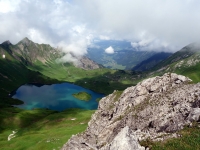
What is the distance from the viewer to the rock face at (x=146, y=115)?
3434cm

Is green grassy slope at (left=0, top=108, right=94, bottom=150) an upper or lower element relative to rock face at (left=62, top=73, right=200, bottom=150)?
lower

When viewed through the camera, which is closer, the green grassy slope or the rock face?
the rock face

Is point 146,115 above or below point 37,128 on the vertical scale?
above

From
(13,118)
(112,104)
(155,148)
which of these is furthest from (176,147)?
(13,118)

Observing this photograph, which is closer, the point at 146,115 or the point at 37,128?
the point at 146,115

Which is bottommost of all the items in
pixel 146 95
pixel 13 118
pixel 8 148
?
pixel 8 148

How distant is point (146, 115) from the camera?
42438mm

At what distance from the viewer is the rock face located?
113 ft

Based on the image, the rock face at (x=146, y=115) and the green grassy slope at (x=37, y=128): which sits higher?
the rock face at (x=146, y=115)

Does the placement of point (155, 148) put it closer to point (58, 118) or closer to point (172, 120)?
point (172, 120)

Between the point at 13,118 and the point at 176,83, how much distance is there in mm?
129098

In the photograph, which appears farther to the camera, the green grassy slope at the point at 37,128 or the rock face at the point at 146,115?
the green grassy slope at the point at 37,128

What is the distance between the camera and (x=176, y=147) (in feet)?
100

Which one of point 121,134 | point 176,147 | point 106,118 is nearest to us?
point 176,147
